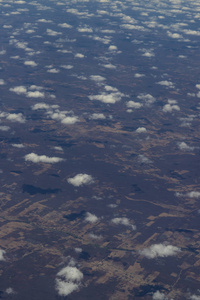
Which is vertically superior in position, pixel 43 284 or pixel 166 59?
pixel 43 284

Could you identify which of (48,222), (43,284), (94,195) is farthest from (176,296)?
(94,195)

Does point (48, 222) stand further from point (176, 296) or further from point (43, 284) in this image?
point (176, 296)

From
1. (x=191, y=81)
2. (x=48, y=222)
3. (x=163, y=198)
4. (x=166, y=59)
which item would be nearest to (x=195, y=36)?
(x=166, y=59)

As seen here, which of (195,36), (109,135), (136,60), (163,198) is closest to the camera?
(163,198)

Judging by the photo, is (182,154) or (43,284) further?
(182,154)

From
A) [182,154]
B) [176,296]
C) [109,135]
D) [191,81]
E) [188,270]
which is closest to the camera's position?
[176,296]

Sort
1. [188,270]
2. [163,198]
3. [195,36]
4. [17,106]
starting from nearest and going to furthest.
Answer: [188,270]
[163,198]
[17,106]
[195,36]

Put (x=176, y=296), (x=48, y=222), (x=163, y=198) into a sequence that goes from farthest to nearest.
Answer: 1. (x=163, y=198)
2. (x=48, y=222)
3. (x=176, y=296)

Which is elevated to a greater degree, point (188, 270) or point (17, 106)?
point (188, 270)

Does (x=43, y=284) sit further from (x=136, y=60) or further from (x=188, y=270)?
(x=136, y=60)
